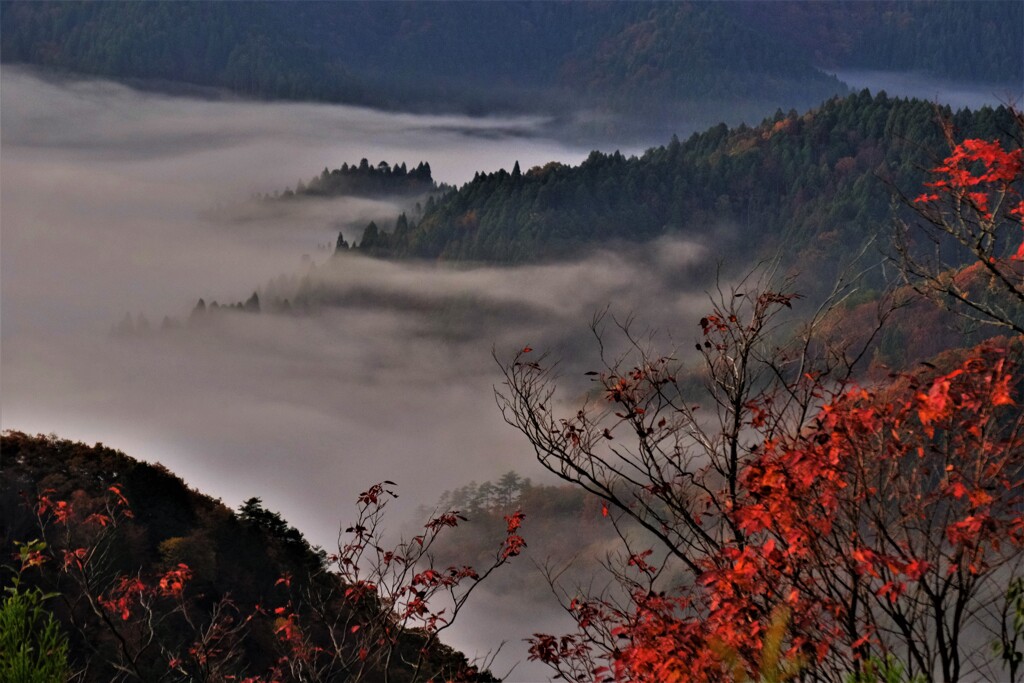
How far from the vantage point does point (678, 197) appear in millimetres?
154875

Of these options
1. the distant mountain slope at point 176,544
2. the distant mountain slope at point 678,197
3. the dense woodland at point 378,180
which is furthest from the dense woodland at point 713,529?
the dense woodland at point 378,180

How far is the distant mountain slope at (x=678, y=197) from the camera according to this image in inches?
5778

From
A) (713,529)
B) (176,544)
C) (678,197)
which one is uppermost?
(678,197)

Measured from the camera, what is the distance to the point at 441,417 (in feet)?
554

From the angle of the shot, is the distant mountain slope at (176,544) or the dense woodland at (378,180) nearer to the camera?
the distant mountain slope at (176,544)

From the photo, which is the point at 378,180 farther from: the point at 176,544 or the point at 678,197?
the point at 176,544

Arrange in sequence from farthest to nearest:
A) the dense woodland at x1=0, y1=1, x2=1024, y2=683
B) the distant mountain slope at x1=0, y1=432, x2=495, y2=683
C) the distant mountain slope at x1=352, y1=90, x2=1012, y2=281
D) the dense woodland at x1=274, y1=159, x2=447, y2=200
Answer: the dense woodland at x1=274, y1=159, x2=447, y2=200 → the distant mountain slope at x1=352, y1=90, x2=1012, y2=281 → the distant mountain slope at x1=0, y1=432, x2=495, y2=683 → the dense woodland at x1=0, y1=1, x2=1024, y2=683

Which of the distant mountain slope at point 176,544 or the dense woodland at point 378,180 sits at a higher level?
the dense woodland at point 378,180

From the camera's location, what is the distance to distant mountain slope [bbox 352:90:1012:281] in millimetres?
146750

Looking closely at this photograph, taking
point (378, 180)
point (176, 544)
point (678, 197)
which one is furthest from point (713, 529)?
point (378, 180)

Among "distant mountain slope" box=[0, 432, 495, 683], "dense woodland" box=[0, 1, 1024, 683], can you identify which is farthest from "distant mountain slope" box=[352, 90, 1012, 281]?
"distant mountain slope" box=[0, 432, 495, 683]

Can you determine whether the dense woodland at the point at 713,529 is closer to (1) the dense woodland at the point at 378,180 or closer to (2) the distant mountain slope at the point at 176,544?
(2) the distant mountain slope at the point at 176,544

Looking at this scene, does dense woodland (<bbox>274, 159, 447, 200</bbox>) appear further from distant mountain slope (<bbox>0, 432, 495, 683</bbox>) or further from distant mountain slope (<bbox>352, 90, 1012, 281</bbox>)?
distant mountain slope (<bbox>0, 432, 495, 683</bbox>)

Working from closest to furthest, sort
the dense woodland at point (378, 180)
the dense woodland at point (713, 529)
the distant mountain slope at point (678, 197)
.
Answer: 1. the dense woodland at point (713, 529)
2. the distant mountain slope at point (678, 197)
3. the dense woodland at point (378, 180)
